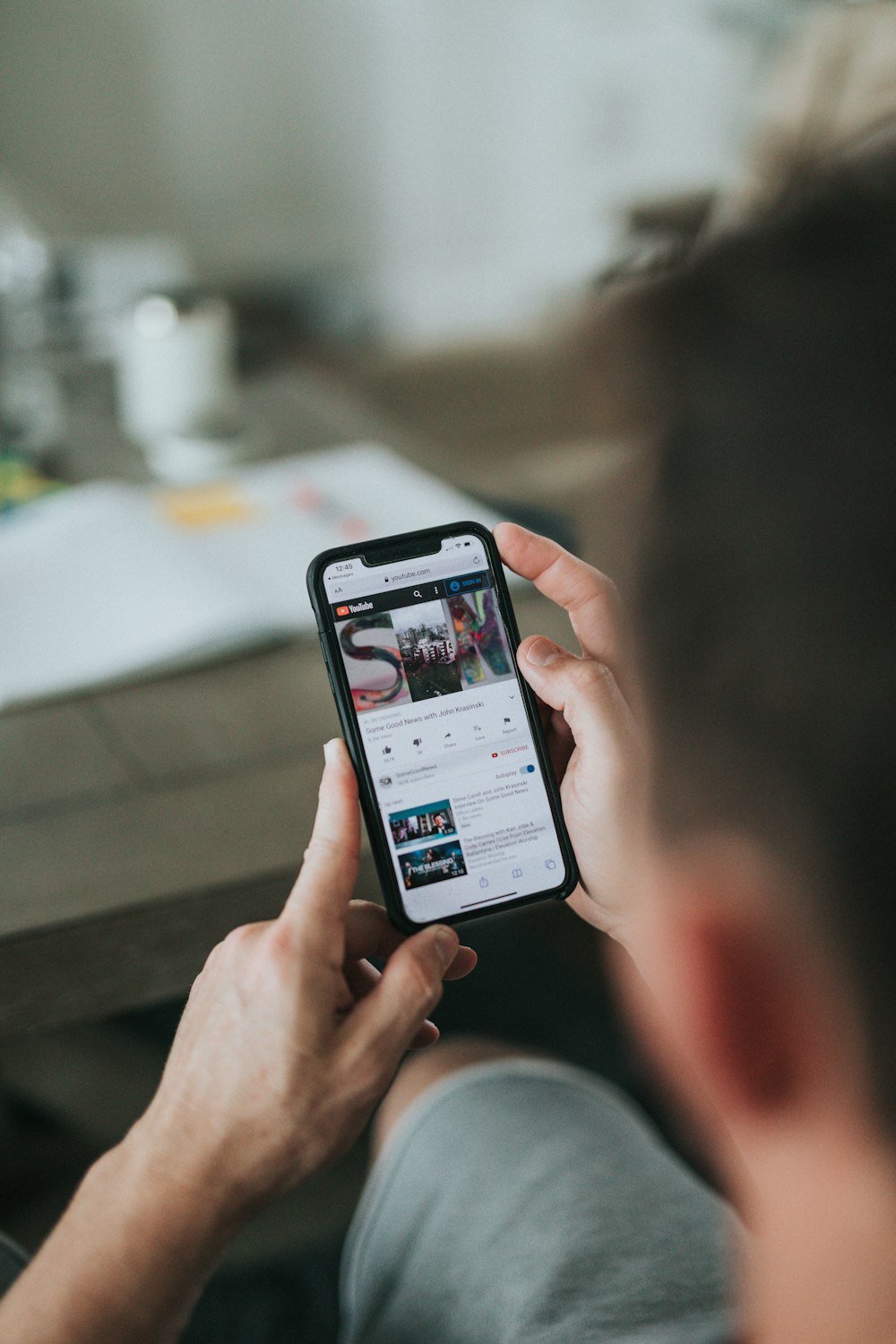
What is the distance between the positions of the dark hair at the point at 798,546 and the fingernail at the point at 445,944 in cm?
14

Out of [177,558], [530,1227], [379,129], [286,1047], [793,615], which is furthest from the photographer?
[379,129]

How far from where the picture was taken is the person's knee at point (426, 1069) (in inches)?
20.8

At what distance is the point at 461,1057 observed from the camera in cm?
53

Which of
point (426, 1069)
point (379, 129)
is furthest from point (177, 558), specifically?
point (379, 129)

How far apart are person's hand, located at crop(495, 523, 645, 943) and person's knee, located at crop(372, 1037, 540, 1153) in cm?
20

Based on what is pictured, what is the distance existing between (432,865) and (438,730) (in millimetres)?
38

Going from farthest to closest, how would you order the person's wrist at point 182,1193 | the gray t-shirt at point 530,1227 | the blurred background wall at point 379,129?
the blurred background wall at point 379,129
the gray t-shirt at point 530,1227
the person's wrist at point 182,1193

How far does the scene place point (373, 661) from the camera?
1.07ft

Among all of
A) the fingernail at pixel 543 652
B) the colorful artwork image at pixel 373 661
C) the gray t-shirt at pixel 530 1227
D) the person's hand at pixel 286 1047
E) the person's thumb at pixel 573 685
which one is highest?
the colorful artwork image at pixel 373 661

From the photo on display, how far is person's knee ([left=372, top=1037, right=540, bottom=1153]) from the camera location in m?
0.53

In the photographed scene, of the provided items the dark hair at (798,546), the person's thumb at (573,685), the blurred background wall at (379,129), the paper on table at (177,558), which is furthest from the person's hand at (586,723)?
the blurred background wall at (379,129)

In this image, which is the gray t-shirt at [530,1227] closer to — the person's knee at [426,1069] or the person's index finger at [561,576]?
the person's knee at [426,1069]

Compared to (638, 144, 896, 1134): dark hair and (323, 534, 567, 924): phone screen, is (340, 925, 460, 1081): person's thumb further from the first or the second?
(638, 144, 896, 1134): dark hair

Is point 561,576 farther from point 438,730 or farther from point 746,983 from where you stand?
point 746,983
